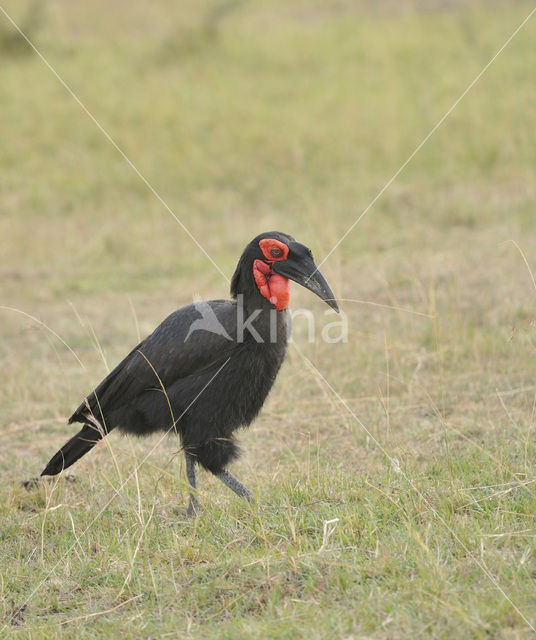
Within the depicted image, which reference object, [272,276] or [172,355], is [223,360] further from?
[272,276]

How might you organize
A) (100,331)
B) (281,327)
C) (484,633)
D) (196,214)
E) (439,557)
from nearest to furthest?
(484,633), (439,557), (281,327), (100,331), (196,214)

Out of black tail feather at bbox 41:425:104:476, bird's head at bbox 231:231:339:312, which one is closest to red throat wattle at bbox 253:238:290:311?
bird's head at bbox 231:231:339:312

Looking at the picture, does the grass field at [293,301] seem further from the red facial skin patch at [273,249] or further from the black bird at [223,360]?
the red facial skin patch at [273,249]

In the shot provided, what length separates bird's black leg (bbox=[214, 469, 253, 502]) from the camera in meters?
3.84

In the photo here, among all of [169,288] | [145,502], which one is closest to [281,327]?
[145,502]

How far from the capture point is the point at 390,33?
13.9 m

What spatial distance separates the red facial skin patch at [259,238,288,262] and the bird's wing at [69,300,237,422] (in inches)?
11.2

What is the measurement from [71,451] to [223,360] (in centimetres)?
86

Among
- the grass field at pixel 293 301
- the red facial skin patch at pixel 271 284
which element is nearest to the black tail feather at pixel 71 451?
the grass field at pixel 293 301

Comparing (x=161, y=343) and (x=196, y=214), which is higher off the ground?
(x=161, y=343)

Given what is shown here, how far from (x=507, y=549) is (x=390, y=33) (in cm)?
1202

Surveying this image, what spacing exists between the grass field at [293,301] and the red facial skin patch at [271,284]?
1.09 ft

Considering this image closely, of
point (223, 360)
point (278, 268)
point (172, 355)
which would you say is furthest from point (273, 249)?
point (172, 355)

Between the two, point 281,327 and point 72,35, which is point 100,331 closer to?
point 281,327
